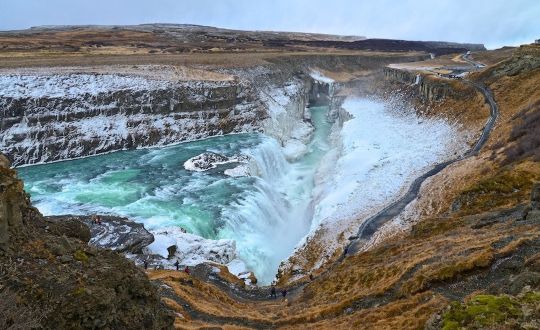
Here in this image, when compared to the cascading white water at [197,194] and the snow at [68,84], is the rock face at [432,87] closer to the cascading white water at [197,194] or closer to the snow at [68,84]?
the cascading white water at [197,194]

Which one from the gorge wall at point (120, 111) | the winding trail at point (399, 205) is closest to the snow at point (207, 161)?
the gorge wall at point (120, 111)

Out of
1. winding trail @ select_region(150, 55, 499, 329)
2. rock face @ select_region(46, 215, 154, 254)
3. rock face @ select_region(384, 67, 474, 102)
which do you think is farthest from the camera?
rock face @ select_region(384, 67, 474, 102)

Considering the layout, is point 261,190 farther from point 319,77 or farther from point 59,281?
point 319,77

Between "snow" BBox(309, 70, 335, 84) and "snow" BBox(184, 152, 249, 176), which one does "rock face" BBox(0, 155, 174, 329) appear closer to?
"snow" BBox(184, 152, 249, 176)

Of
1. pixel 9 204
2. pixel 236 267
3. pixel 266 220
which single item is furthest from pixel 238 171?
pixel 9 204

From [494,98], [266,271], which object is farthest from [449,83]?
[266,271]

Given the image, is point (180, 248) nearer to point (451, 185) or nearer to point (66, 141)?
point (451, 185)

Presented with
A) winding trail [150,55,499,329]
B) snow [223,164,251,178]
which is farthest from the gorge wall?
winding trail [150,55,499,329]
